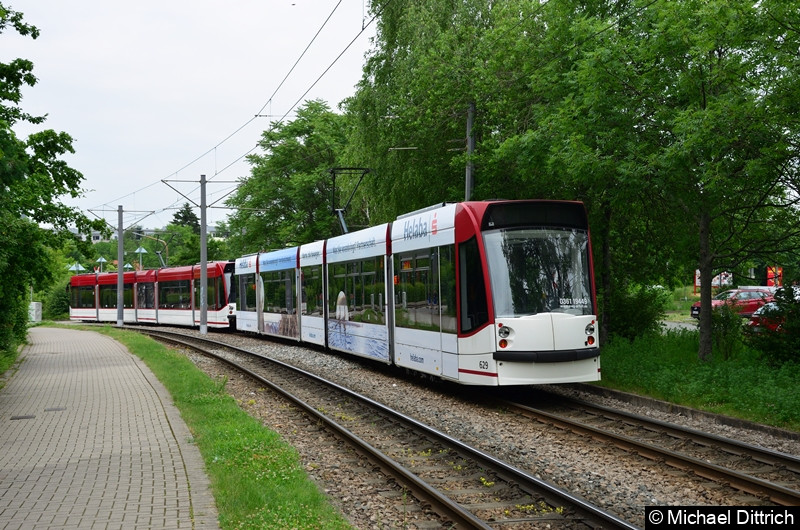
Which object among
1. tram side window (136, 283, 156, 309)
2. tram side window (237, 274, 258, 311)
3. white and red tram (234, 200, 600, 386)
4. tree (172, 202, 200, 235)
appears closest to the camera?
white and red tram (234, 200, 600, 386)

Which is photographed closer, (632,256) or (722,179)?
(722,179)

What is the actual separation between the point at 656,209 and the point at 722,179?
5.66m

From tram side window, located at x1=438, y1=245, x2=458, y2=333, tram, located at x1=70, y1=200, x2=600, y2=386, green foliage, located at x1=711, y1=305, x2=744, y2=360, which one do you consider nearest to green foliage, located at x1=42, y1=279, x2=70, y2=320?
tram, located at x1=70, y1=200, x2=600, y2=386

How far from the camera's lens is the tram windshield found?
12.7 meters

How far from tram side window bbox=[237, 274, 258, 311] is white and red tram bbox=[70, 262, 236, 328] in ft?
9.99

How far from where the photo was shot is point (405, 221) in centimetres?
1616

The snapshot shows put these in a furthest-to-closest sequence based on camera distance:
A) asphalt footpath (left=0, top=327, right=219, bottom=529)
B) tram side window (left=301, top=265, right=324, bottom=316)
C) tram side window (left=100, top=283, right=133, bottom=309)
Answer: tram side window (left=100, top=283, right=133, bottom=309), tram side window (left=301, top=265, right=324, bottom=316), asphalt footpath (left=0, top=327, right=219, bottom=529)

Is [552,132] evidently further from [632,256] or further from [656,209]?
[632,256]

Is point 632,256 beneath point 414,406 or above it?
above

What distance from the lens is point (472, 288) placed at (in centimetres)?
1295

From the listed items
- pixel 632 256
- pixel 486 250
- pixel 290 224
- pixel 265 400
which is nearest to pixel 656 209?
pixel 632 256

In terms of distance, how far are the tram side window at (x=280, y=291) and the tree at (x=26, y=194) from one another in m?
6.18

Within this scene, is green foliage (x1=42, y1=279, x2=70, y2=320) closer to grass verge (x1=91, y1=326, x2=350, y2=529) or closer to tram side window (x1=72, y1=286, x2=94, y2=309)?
tram side window (x1=72, y1=286, x2=94, y2=309)

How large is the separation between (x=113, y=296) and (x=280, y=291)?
26044mm
